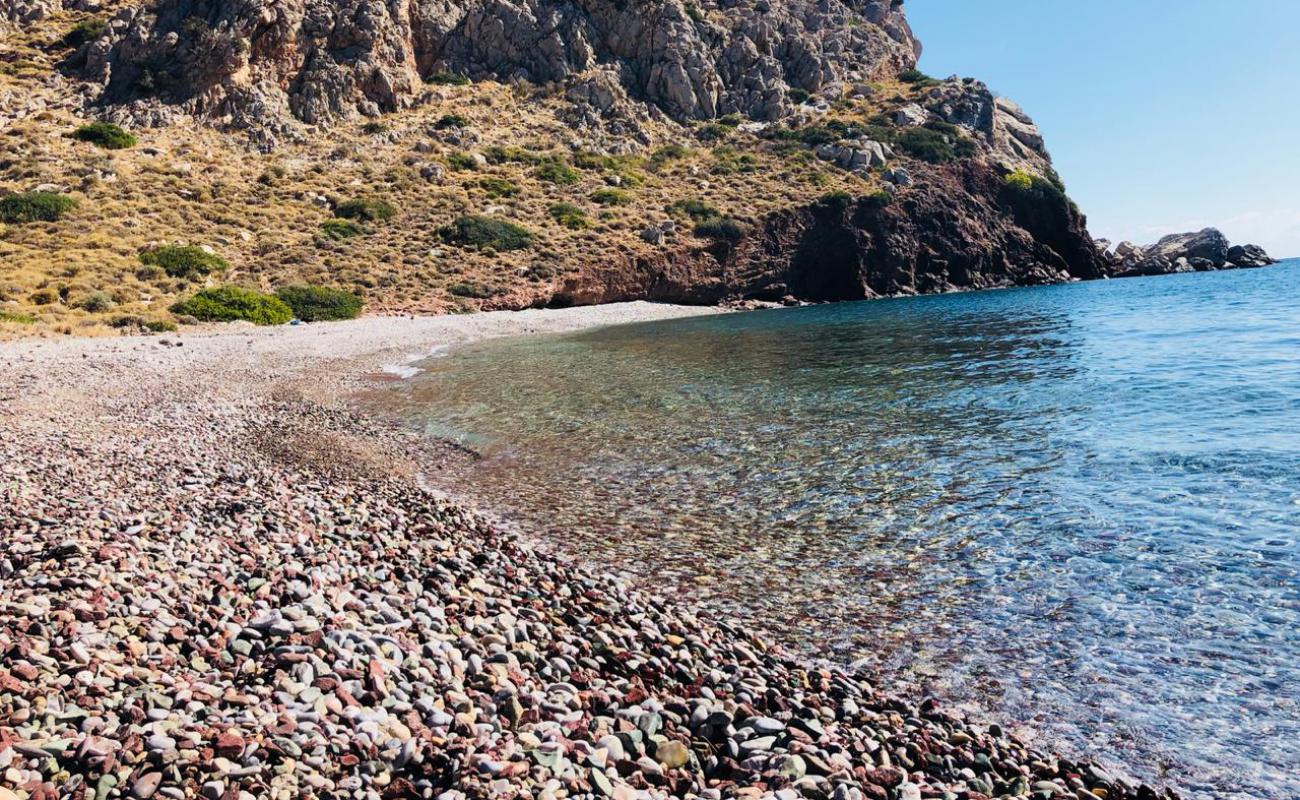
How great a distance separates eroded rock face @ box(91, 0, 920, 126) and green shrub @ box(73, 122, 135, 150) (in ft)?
22.5

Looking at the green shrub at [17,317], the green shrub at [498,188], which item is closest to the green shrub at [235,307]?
the green shrub at [17,317]

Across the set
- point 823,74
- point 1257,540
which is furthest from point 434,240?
point 823,74

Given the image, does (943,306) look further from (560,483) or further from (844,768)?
(844,768)

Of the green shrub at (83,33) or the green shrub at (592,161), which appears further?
the green shrub at (592,161)

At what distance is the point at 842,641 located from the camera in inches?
234

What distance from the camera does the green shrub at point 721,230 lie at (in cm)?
5425

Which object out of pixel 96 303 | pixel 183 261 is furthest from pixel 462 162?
pixel 96 303

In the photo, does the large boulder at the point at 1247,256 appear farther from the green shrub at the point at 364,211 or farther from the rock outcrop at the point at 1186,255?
the green shrub at the point at 364,211

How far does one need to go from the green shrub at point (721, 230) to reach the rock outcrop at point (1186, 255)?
49.3m

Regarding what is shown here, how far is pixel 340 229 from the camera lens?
44.9 meters

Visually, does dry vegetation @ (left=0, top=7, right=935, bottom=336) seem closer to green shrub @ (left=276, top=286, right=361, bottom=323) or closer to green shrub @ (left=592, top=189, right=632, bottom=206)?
green shrub @ (left=592, top=189, right=632, bottom=206)

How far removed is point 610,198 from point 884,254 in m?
24.2

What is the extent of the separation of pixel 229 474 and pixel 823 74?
281 feet

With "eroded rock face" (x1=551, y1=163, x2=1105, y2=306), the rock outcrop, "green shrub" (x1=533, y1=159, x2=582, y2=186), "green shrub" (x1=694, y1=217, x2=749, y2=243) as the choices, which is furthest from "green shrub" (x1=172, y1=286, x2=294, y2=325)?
the rock outcrop
